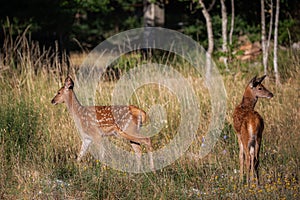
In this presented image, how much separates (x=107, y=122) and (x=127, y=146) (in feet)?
1.37

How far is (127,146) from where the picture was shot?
664 cm

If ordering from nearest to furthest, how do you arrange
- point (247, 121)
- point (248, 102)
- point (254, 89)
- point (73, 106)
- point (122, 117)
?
1. point (247, 121)
2. point (248, 102)
3. point (254, 89)
4. point (122, 117)
5. point (73, 106)

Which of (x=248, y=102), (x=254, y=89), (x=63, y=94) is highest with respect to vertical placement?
(x=254, y=89)

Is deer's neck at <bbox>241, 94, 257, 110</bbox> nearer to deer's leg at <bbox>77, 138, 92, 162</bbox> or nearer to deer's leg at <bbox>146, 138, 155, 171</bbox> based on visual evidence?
deer's leg at <bbox>146, 138, 155, 171</bbox>

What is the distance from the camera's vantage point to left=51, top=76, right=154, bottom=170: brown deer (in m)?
6.27

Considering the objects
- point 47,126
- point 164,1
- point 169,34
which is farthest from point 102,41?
point 47,126

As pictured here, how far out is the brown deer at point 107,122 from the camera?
20.6 feet

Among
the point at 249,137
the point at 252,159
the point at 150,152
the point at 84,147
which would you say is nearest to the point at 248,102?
the point at 249,137

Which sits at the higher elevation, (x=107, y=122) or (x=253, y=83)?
(x=253, y=83)

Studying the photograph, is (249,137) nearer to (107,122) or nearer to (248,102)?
(248,102)

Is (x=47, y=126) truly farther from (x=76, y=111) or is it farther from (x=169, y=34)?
(x=169, y=34)

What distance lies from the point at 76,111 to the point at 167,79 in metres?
2.26

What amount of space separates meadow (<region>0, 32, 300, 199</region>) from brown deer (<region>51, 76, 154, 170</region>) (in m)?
0.19

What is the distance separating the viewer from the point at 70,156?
598 centimetres
